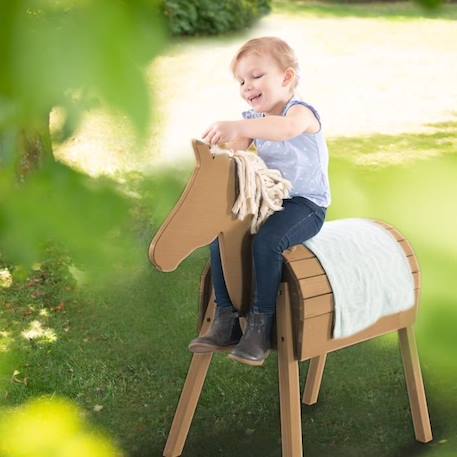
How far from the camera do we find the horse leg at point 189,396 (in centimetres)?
268

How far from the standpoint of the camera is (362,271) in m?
2.60

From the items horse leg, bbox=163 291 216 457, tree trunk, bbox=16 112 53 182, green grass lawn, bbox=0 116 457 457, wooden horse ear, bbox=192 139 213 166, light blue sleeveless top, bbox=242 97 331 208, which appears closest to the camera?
tree trunk, bbox=16 112 53 182

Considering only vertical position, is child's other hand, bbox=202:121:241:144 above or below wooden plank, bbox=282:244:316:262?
above

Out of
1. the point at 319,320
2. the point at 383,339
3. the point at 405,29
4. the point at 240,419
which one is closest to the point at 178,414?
the point at 240,419

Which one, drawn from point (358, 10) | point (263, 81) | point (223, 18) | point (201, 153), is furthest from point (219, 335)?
point (358, 10)

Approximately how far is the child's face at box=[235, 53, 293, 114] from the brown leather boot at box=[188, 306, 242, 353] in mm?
565

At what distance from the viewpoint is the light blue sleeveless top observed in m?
2.50

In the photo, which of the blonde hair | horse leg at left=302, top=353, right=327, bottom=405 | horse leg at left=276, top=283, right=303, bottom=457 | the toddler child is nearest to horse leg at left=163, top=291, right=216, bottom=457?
the toddler child

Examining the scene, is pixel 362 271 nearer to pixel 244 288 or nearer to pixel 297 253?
pixel 297 253

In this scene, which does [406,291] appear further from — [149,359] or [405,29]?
[405,29]

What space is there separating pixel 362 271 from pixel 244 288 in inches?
13.4

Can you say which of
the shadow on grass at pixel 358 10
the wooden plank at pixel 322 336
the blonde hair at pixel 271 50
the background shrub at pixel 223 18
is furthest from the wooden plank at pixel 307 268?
the shadow on grass at pixel 358 10

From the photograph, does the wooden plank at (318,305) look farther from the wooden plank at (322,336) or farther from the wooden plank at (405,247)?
the wooden plank at (405,247)

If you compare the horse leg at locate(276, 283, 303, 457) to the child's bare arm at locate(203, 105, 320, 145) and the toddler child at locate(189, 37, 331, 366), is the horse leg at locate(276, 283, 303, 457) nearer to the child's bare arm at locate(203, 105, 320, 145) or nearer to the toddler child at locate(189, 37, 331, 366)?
the toddler child at locate(189, 37, 331, 366)
